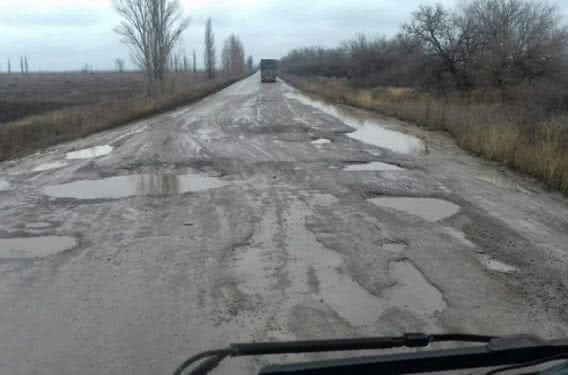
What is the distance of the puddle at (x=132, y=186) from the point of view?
28.0 feet

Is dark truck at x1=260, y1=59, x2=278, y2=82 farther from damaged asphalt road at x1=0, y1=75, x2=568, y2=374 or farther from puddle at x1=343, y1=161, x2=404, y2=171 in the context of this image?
puddle at x1=343, y1=161, x2=404, y2=171

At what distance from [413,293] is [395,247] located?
125 cm

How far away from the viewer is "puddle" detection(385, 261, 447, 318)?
445cm

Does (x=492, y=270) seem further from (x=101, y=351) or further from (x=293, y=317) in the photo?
(x=101, y=351)

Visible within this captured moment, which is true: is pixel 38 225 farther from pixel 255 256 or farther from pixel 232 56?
pixel 232 56

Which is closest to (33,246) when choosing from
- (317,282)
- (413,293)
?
(317,282)

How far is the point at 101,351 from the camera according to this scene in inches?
145

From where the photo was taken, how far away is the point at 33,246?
6.05 m

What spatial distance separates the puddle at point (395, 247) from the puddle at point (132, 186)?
3856mm

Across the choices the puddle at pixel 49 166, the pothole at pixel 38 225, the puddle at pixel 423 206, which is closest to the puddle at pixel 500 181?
the puddle at pixel 423 206

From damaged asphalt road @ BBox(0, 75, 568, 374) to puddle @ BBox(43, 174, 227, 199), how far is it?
0.17 ft

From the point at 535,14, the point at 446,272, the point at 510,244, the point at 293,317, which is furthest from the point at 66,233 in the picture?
the point at 535,14

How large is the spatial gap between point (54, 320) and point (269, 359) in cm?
183

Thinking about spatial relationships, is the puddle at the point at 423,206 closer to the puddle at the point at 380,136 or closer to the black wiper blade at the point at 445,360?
the black wiper blade at the point at 445,360
